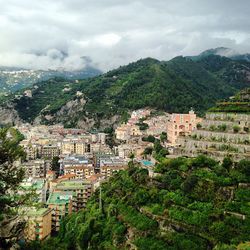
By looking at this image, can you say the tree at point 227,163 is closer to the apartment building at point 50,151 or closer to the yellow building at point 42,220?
the yellow building at point 42,220

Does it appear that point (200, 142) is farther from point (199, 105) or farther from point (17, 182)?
point (199, 105)

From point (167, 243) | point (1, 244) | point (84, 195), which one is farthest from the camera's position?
point (84, 195)

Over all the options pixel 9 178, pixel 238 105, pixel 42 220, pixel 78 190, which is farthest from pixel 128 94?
pixel 9 178

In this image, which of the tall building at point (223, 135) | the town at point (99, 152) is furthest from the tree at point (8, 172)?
the tall building at point (223, 135)

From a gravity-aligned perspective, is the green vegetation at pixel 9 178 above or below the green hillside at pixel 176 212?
above

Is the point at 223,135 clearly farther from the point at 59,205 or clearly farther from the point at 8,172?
the point at 59,205

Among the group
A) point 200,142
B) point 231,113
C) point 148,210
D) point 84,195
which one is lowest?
point 84,195

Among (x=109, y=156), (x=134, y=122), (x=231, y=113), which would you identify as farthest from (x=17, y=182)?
(x=134, y=122)
